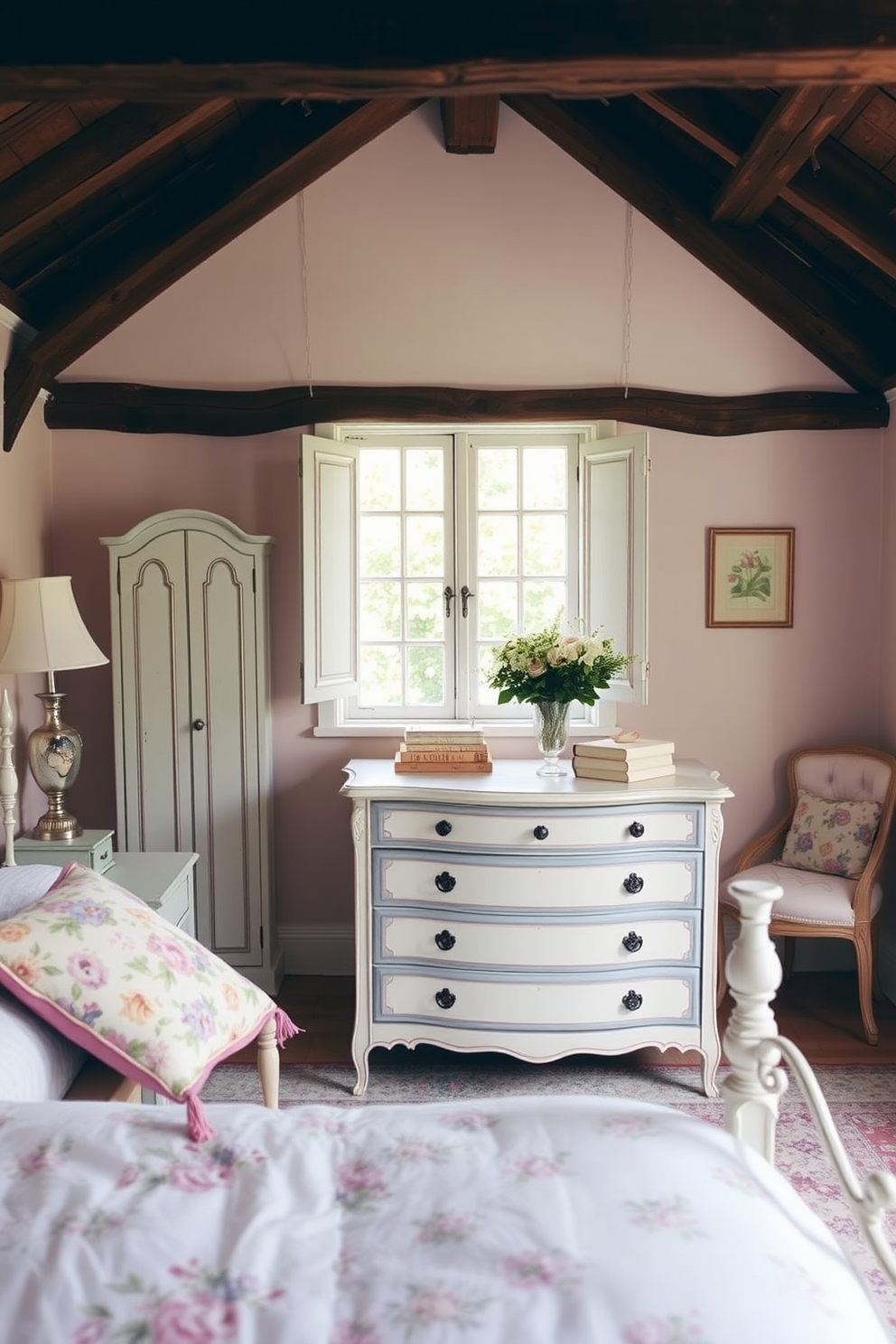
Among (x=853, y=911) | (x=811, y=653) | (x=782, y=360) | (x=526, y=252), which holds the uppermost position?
(x=526, y=252)

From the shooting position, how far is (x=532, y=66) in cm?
211

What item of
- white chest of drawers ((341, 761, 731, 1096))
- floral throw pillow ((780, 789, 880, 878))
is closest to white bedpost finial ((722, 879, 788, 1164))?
white chest of drawers ((341, 761, 731, 1096))

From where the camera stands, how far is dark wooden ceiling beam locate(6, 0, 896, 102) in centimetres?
209

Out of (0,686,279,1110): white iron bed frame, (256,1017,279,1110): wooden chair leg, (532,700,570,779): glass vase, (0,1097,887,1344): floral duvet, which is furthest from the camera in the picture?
(532,700,570,779): glass vase

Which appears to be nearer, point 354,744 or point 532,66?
point 532,66

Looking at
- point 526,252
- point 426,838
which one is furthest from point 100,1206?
point 526,252

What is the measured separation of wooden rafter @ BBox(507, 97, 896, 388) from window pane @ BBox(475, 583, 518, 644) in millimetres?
1441

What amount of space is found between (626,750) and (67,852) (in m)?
1.77

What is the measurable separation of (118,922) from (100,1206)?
0.85m

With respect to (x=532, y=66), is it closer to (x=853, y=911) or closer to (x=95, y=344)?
(x=95, y=344)

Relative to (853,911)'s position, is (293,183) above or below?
above

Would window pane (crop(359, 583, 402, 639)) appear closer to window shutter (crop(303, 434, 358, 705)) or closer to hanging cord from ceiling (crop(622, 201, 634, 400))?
window shutter (crop(303, 434, 358, 705))

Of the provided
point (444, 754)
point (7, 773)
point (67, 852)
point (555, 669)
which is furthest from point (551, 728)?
point (7, 773)

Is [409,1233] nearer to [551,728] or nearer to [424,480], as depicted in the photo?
[551,728]
